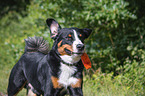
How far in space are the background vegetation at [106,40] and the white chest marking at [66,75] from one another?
5.80 feet

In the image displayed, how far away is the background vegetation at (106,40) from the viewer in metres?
5.64

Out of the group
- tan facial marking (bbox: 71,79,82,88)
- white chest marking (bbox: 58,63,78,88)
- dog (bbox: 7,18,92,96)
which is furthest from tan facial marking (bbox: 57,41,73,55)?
tan facial marking (bbox: 71,79,82,88)

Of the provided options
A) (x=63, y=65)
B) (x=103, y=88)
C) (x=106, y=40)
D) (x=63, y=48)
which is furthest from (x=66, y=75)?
(x=106, y=40)

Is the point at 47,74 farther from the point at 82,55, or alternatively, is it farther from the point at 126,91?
the point at 126,91

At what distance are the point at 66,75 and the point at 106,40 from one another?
14.9 feet

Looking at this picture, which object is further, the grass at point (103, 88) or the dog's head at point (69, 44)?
the grass at point (103, 88)

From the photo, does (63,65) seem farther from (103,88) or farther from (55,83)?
(103,88)

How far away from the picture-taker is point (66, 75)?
3.46 m

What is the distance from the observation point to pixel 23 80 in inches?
169

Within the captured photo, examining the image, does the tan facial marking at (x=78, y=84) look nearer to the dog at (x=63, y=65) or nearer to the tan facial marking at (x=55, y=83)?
the dog at (x=63, y=65)

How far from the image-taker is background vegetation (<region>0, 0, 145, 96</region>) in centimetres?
564

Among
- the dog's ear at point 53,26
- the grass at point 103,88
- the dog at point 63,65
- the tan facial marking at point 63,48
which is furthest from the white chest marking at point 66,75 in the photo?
the grass at point 103,88

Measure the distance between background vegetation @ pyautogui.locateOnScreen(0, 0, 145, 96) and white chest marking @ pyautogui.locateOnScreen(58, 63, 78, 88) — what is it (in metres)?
1.77

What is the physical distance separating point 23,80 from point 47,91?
1.02m
